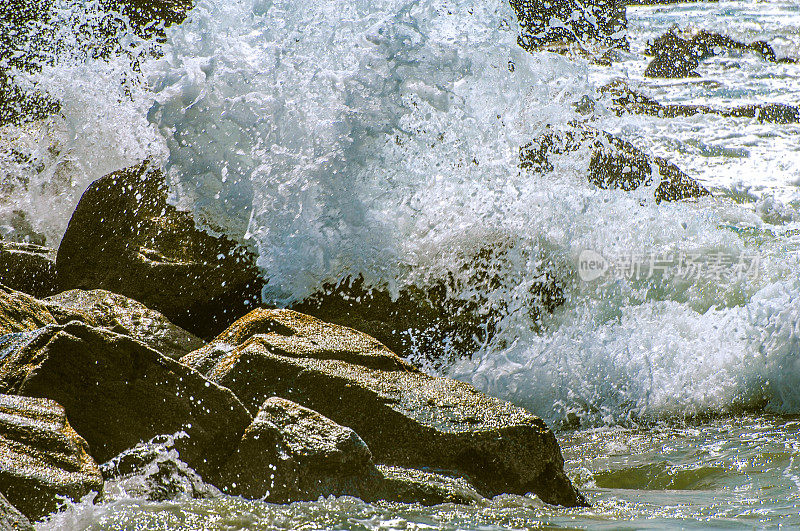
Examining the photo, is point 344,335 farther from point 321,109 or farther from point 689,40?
point 689,40

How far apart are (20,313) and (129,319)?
0.64 metres

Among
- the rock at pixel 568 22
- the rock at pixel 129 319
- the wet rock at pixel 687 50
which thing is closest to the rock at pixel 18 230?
the rock at pixel 129 319

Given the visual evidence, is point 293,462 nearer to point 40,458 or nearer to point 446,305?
point 40,458

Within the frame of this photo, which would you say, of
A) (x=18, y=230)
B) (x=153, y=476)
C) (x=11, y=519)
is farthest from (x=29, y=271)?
(x=11, y=519)

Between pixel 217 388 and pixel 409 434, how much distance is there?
56 cm

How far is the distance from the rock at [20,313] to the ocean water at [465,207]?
135 centimetres

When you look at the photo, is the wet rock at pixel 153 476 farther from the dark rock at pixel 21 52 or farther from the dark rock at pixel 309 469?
the dark rock at pixel 21 52

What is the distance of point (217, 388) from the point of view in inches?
82.7

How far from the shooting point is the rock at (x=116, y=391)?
195cm

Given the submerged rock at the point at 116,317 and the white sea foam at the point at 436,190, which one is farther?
the white sea foam at the point at 436,190

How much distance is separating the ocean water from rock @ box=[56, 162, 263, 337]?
0.43 feet

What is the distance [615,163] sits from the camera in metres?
5.55

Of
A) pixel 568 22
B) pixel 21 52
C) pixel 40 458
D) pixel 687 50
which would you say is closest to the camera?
pixel 40 458

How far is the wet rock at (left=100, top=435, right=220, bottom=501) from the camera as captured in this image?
1.80 meters
